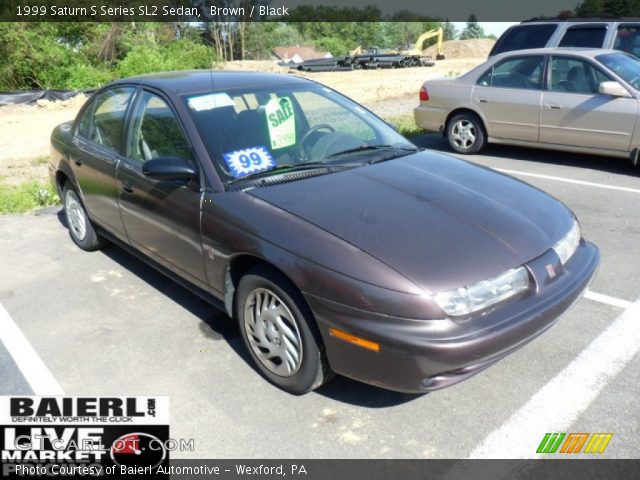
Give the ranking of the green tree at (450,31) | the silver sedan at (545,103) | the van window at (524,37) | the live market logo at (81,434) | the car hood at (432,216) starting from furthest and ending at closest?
1. the green tree at (450,31)
2. the van window at (524,37)
3. the silver sedan at (545,103)
4. the live market logo at (81,434)
5. the car hood at (432,216)

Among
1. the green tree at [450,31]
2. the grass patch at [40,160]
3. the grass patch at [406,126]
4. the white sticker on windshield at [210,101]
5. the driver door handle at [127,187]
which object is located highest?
the green tree at [450,31]

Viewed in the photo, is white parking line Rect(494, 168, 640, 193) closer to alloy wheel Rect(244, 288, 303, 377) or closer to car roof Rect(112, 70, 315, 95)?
car roof Rect(112, 70, 315, 95)

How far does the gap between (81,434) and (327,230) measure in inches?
64.4

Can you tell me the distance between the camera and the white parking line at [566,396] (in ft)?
8.52

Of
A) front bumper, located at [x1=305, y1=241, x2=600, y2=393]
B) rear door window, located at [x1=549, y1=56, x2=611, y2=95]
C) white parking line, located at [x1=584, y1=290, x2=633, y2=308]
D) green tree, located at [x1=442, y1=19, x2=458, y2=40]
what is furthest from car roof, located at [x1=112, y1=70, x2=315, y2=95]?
green tree, located at [x1=442, y1=19, x2=458, y2=40]

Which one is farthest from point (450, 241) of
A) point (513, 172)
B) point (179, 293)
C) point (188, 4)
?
point (188, 4)

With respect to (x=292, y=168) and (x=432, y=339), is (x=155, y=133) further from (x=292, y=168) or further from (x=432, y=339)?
(x=432, y=339)

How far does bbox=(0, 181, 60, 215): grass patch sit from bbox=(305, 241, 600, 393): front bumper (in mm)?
5331

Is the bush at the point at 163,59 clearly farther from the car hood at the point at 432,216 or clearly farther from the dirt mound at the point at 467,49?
the dirt mound at the point at 467,49

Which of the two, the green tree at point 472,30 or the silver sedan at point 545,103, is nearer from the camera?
the silver sedan at point 545,103

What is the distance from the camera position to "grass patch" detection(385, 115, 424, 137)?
10.1 m

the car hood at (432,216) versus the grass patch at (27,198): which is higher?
the car hood at (432,216)

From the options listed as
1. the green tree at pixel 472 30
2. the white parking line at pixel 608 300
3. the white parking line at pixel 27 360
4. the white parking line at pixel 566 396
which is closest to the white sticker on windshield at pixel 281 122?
the white parking line at pixel 27 360

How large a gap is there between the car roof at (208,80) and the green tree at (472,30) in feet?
439
